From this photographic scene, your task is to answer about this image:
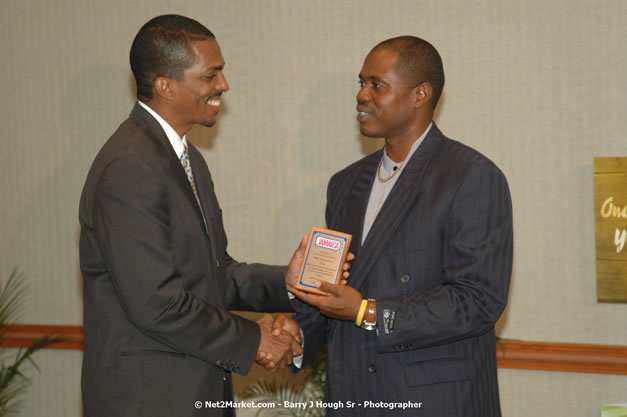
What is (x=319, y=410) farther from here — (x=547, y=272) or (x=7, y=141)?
(x=7, y=141)

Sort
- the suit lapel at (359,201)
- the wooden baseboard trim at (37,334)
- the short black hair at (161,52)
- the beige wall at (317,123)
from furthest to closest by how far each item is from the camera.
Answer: the wooden baseboard trim at (37,334) → the beige wall at (317,123) → the suit lapel at (359,201) → the short black hair at (161,52)

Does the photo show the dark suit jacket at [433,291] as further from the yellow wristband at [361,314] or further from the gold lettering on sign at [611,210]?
the gold lettering on sign at [611,210]

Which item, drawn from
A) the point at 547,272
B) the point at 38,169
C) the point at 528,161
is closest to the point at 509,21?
the point at 528,161

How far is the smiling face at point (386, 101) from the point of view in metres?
2.86

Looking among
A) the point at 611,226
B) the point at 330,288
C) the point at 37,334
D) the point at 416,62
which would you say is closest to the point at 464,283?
the point at 330,288

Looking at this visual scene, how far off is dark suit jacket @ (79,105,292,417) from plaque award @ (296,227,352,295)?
287 mm

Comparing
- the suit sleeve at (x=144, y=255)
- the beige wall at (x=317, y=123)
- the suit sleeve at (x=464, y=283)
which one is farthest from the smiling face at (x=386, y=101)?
the beige wall at (x=317, y=123)

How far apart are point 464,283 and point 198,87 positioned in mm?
1242

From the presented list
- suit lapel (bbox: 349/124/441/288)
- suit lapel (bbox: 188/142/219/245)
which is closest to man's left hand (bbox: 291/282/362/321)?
suit lapel (bbox: 349/124/441/288)

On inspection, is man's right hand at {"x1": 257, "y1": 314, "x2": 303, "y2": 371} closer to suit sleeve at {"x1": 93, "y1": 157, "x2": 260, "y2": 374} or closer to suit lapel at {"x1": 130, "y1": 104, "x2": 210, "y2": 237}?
suit sleeve at {"x1": 93, "y1": 157, "x2": 260, "y2": 374}

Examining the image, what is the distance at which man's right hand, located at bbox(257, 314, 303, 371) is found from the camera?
8.86ft

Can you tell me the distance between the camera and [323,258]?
2.69 meters

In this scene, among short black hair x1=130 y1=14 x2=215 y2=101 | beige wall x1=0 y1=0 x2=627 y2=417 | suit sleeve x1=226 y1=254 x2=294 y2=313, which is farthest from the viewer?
beige wall x1=0 y1=0 x2=627 y2=417

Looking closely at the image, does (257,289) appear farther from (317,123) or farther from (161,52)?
(317,123)
